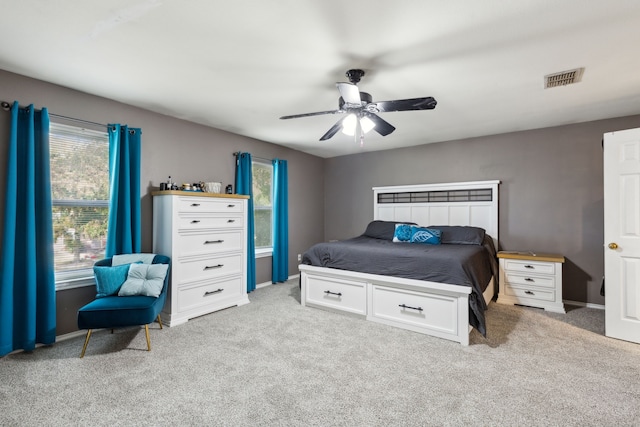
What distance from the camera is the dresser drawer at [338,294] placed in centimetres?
338

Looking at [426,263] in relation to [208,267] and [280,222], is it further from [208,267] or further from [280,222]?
[280,222]

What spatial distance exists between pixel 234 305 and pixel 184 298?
69 centimetres

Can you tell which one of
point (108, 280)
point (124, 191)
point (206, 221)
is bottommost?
point (108, 280)

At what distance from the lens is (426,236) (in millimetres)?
4133

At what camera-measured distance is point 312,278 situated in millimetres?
3752

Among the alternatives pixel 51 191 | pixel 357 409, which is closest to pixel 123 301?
pixel 51 191

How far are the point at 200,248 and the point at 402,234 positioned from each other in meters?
2.73

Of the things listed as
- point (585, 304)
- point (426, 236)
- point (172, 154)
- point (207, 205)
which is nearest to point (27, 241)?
point (207, 205)

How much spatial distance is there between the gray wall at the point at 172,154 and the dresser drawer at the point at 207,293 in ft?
2.40

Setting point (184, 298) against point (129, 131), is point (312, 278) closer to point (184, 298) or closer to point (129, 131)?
point (184, 298)

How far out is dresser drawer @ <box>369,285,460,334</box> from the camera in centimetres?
282

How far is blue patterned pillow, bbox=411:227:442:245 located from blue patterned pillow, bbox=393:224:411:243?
83 millimetres

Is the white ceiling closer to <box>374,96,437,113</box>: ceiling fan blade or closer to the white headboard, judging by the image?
<box>374,96,437,113</box>: ceiling fan blade

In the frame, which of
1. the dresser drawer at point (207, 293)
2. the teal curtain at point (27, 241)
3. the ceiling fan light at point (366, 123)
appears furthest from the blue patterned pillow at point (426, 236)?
the teal curtain at point (27, 241)
